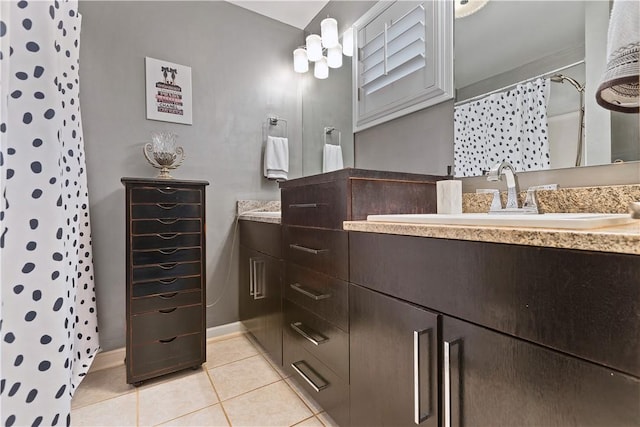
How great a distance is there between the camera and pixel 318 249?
1271 millimetres

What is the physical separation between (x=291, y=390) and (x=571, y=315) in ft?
4.56

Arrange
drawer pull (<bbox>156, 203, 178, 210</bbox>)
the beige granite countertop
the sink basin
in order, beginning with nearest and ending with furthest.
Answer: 1. the beige granite countertop
2. the sink basin
3. drawer pull (<bbox>156, 203, 178, 210</bbox>)

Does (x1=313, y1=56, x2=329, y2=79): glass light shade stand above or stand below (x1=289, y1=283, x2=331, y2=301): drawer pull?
above

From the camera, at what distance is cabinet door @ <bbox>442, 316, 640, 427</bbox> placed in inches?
20.4

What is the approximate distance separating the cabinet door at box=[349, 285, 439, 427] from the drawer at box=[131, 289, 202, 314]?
105 cm

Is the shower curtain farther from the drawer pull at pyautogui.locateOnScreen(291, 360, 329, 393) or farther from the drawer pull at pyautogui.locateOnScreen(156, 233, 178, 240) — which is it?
the drawer pull at pyautogui.locateOnScreen(156, 233, 178, 240)

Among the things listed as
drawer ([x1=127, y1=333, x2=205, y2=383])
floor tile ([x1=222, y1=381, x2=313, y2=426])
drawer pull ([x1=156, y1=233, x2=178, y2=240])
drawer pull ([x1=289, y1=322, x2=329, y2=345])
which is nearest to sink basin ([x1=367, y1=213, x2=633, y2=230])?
drawer pull ([x1=289, y1=322, x2=329, y2=345])

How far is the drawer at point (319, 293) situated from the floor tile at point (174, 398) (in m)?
0.66

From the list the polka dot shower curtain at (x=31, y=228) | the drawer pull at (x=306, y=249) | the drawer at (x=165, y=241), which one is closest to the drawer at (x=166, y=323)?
the drawer at (x=165, y=241)

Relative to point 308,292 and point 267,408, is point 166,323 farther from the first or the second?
point 308,292

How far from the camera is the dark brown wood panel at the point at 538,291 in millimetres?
501

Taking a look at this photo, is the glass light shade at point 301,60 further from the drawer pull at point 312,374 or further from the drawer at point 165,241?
the drawer pull at point 312,374

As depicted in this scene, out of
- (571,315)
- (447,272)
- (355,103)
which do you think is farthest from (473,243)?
(355,103)

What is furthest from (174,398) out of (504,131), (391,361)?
(504,131)
